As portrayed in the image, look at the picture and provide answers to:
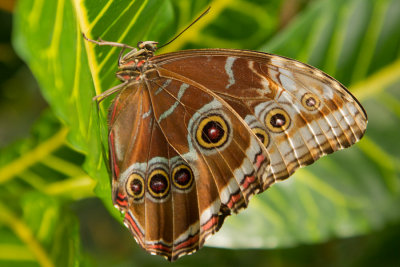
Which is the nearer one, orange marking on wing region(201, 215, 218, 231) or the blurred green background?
orange marking on wing region(201, 215, 218, 231)

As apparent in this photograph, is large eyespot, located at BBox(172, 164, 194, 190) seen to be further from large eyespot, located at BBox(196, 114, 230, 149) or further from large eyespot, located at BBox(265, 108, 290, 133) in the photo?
large eyespot, located at BBox(265, 108, 290, 133)

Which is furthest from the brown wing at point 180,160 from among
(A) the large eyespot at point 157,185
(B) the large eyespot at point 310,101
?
(B) the large eyespot at point 310,101

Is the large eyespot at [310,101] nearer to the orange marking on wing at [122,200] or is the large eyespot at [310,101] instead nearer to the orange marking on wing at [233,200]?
the orange marking on wing at [233,200]

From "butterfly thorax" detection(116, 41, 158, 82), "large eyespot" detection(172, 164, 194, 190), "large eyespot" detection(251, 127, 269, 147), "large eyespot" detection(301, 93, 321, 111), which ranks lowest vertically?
"large eyespot" detection(172, 164, 194, 190)

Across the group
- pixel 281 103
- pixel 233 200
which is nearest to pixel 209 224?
pixel 233 200

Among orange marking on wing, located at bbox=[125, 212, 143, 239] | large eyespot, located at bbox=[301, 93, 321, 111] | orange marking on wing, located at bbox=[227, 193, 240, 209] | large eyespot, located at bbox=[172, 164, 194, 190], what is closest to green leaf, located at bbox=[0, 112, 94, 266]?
orange marking on wing, located at bbox=[125, 212, 143, 239]

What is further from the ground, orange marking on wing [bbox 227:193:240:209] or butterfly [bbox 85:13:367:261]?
butterfly [bbox 85:13:367:261]
